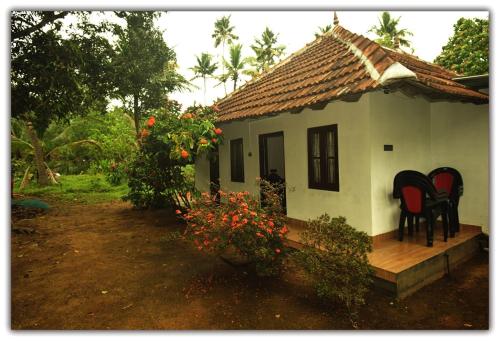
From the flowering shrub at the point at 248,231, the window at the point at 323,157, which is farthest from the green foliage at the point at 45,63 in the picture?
the window at the point at 323,157

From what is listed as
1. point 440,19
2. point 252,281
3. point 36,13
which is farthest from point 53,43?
point 440,19

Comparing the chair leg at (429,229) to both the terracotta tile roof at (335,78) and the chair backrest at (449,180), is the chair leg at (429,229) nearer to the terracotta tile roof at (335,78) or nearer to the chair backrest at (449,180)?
the chair backrest at (449,180)

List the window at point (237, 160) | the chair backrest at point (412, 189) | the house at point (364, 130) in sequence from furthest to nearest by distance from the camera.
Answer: the window at point (237, 160)
the house at point (364, 130)
the chair backrest at point (412, 189)

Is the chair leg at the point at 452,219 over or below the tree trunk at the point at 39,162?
below

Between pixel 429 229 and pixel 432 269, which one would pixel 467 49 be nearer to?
pixel 429 229

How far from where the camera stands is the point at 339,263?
137 inches

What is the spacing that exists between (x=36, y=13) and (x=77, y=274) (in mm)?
5429

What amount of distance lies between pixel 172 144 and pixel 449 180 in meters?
6.38

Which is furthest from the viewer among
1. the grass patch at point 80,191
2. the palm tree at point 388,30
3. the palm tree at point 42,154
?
the palm tree at point 388,30

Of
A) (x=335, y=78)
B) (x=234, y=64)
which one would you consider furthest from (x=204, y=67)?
(x=335, y=78)

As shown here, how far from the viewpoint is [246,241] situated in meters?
4.05

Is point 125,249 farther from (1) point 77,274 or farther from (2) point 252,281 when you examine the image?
(2) point 252,281

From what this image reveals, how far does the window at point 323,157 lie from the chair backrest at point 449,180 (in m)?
2.22

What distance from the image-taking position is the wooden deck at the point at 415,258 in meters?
4.04
